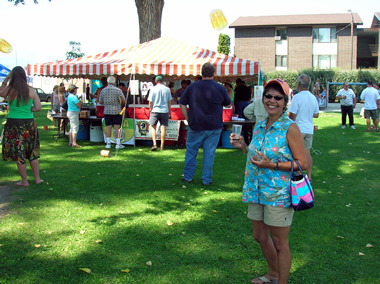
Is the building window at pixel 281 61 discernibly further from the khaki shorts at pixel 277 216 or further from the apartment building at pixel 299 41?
the khaki shorts at pixel 277 216

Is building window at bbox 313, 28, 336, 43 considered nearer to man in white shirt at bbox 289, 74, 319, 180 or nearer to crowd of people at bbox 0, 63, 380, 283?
crowd of people at bbox 0, 63, 380, 283

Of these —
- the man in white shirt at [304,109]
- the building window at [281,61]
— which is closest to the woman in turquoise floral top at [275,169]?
the man in white shirt at [304,109]

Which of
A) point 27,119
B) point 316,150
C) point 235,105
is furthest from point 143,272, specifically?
point 235,105

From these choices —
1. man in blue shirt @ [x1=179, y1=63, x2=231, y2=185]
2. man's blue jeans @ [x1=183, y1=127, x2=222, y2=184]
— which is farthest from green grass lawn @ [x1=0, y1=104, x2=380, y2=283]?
man in blue shirt @ [x1=179, y1=63, x2=231, y2=185]

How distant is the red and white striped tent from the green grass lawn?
3.60 m

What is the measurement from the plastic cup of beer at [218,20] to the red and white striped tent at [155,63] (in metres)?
1.53

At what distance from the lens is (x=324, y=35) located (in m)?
44.5

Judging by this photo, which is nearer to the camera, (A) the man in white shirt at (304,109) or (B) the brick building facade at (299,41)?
(A) the man in white shirt at (304,109)

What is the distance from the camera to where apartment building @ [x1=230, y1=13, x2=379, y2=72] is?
4416 centimetres

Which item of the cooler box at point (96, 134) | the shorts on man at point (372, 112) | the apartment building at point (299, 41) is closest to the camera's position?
the cooler box at point (96, 134)

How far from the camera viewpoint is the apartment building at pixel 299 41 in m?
44.2

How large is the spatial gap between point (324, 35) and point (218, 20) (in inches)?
1526

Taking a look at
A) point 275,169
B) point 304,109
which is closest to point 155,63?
point 304,109

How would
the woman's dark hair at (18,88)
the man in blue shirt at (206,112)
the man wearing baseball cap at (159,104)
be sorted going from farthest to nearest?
1. the man wearing baseball cap at (159,104)
2. the man in blue shirt at (206,112)
3. the woman's dark hair at (18,88)
